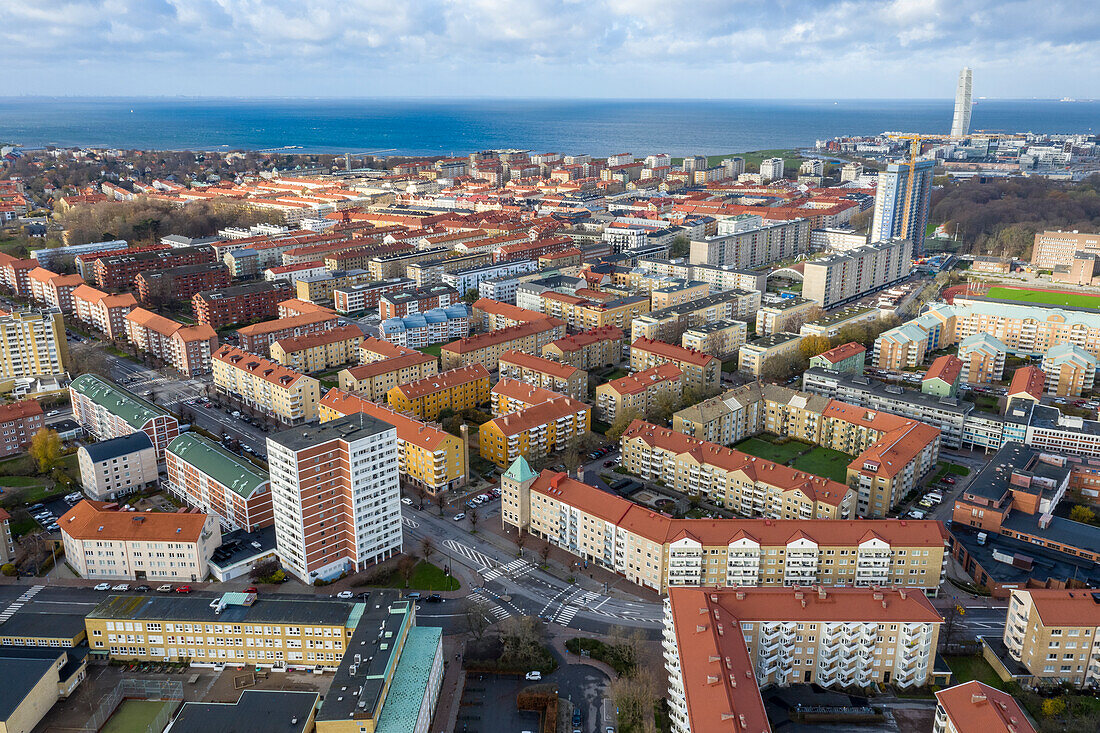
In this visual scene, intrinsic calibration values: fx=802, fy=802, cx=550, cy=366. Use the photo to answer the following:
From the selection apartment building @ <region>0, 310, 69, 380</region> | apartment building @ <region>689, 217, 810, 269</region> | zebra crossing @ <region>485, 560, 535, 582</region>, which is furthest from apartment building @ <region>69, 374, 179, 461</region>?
apartment building @ <region>689, 217, 810, 269</region>

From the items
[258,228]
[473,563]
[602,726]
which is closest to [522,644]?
[602,726]

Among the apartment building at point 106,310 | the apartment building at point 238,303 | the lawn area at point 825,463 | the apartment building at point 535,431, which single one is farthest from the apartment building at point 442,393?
the apartment building at point 106,310

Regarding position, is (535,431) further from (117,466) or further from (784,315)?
(784,315)

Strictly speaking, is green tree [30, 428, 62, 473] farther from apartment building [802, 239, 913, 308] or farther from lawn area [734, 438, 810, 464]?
apartment building [802, 239, 913, 308]

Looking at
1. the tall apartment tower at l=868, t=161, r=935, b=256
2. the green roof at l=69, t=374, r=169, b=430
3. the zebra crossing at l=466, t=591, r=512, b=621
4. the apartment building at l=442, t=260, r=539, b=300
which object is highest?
the tall apartment tower at l=868, t=161, r=935, b=256

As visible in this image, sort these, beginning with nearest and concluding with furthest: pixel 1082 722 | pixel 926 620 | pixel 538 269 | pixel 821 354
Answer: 1. pixel 1082 722
2. pixel 926 620
3. pixel 821 354
4. pixel 538 269

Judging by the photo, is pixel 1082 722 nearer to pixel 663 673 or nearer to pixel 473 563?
pixel 663 673

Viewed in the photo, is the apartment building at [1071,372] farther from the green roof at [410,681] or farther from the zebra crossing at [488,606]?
the green roof at [410,681]
